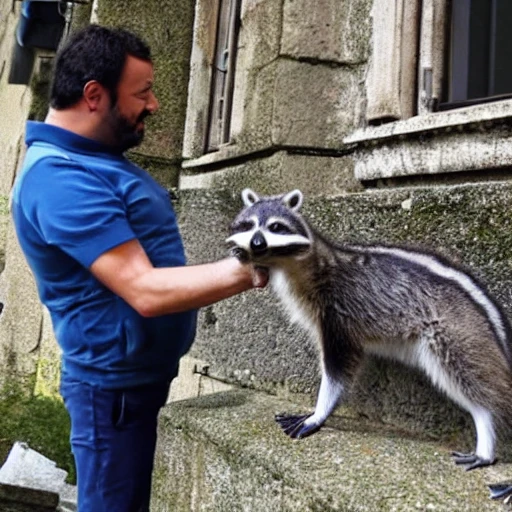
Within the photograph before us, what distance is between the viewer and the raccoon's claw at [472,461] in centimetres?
193

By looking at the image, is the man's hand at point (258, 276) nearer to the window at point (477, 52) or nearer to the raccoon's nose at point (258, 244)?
the raccoon's nose at point (258, 244)

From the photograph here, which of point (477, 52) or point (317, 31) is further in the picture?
point (317, 31)

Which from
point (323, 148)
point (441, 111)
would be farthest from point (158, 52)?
point (441, 111)

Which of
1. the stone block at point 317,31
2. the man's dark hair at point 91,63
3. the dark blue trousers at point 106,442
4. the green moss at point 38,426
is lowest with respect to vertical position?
the green moss at point 38,426

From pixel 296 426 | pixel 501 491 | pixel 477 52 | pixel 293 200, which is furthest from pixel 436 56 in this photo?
pixel 501 491

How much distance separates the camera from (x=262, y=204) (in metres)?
2.14

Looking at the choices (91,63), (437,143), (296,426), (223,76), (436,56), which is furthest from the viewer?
(223,76)

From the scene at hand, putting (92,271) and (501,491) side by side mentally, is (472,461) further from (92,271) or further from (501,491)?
(92,271)

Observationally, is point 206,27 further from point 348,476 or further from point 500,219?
point 348,476

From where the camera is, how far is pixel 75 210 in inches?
75.2

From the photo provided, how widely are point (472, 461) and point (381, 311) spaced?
0.49m

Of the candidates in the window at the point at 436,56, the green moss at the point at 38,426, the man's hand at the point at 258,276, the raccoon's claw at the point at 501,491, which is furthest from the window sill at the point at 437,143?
the green moss at the point at 38,426

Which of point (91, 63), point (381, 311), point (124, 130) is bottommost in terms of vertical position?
point (381, 311)

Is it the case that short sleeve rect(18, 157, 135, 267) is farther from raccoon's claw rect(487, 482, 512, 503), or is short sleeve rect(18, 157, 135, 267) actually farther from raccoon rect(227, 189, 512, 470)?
raccoon's claw rect(487, 482, 512, 503)
